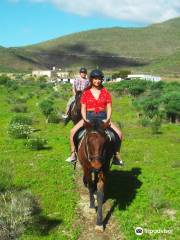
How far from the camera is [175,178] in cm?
1337

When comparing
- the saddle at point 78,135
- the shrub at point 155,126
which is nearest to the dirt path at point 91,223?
the saddle at point 78,135

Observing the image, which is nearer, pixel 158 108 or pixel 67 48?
pixel 158 108

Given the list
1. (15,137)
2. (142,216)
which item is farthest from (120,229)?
(15,137)

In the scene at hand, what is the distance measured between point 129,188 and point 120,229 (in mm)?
2941

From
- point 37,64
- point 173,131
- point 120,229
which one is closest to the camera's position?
point 120,229

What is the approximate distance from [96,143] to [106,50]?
14620cm

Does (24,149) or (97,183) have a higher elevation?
(97,183)

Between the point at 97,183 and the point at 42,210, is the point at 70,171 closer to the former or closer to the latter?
the point at 42,210

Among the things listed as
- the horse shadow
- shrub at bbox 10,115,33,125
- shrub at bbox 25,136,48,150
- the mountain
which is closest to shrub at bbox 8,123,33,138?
shrub at bbox 25,136,48,150

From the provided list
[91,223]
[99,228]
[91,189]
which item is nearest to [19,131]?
[91,189]

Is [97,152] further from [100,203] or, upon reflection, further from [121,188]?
[121,188]

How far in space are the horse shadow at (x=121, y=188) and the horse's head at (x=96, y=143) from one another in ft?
5.45

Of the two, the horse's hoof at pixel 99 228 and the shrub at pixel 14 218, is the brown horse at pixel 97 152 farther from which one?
the shrub at pixel 14 218

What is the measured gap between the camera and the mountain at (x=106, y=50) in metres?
146
